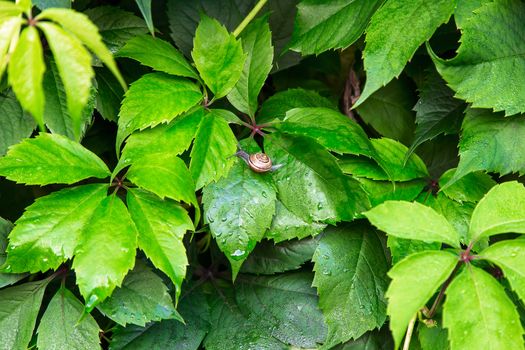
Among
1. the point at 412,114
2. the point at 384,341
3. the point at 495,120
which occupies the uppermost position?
the point at 495,120

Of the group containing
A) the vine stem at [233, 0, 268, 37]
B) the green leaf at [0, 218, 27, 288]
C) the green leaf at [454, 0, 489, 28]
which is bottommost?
the green leaf at [0, 218, 27, 288]

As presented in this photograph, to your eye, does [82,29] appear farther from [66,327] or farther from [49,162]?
[66,327]

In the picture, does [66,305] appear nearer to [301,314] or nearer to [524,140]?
[301,314]

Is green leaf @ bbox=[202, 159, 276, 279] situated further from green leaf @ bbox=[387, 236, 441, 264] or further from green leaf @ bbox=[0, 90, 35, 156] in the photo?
green leaf @ bbox=[0, 90, 35, 156]

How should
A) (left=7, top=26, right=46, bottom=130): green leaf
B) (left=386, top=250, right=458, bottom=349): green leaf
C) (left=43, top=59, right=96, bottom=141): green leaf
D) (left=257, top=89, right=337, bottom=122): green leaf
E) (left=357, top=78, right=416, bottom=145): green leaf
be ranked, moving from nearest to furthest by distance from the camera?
1. (left=7, top=26, right=46, bottom=130): green leaf
2. (left=386, top=250, right=458, bottom=349): green leaf
3. (left=43, top=59, right=96, bottom=141): green leaf
4. (left=257, top=89, right=337, bottom=122): green leaf
5. (left=357, top=78, right=416, bottom=145): green leaf

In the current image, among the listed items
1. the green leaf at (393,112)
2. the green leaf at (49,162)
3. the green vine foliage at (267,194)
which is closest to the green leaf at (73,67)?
the green vine foliage at (267,194)

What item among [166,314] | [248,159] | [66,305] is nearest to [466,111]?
[248,159]

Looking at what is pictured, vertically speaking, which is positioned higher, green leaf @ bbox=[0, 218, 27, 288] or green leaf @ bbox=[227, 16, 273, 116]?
green leaf @ bbox=[227, 16, 273, 116]

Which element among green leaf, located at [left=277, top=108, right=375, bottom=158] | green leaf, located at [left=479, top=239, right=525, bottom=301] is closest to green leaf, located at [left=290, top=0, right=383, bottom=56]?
green leaf, located at [left=277, top=108, right=375, bottom=158]
